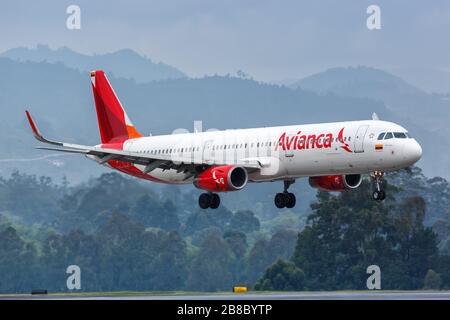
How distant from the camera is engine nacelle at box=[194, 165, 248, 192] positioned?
81.5m

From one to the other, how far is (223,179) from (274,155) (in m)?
3.38

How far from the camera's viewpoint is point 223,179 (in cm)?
8150

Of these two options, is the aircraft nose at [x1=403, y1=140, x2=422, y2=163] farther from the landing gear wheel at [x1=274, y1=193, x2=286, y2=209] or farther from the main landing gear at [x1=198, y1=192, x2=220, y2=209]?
the main landing gear at [x1=198, y1=192, x2=220, y2=209]

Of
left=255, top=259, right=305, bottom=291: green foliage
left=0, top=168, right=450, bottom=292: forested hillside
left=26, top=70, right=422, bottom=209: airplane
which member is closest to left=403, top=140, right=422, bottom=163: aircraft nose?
left=26, top=70, right=422, bottom=209: airplane

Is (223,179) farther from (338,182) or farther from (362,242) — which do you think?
(362,242)

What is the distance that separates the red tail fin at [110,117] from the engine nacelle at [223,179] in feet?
54.5

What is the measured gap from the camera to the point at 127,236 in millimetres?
188000

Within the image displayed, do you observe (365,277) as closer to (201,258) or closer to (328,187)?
(201,258)

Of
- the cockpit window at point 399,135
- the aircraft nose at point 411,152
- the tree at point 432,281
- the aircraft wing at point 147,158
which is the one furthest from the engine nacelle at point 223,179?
the tree at point 432,281

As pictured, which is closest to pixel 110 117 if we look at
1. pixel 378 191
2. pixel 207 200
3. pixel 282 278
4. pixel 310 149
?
pixel 207 200

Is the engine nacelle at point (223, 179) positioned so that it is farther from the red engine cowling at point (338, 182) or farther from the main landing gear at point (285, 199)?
the red engine cowling at point (338, 182)
